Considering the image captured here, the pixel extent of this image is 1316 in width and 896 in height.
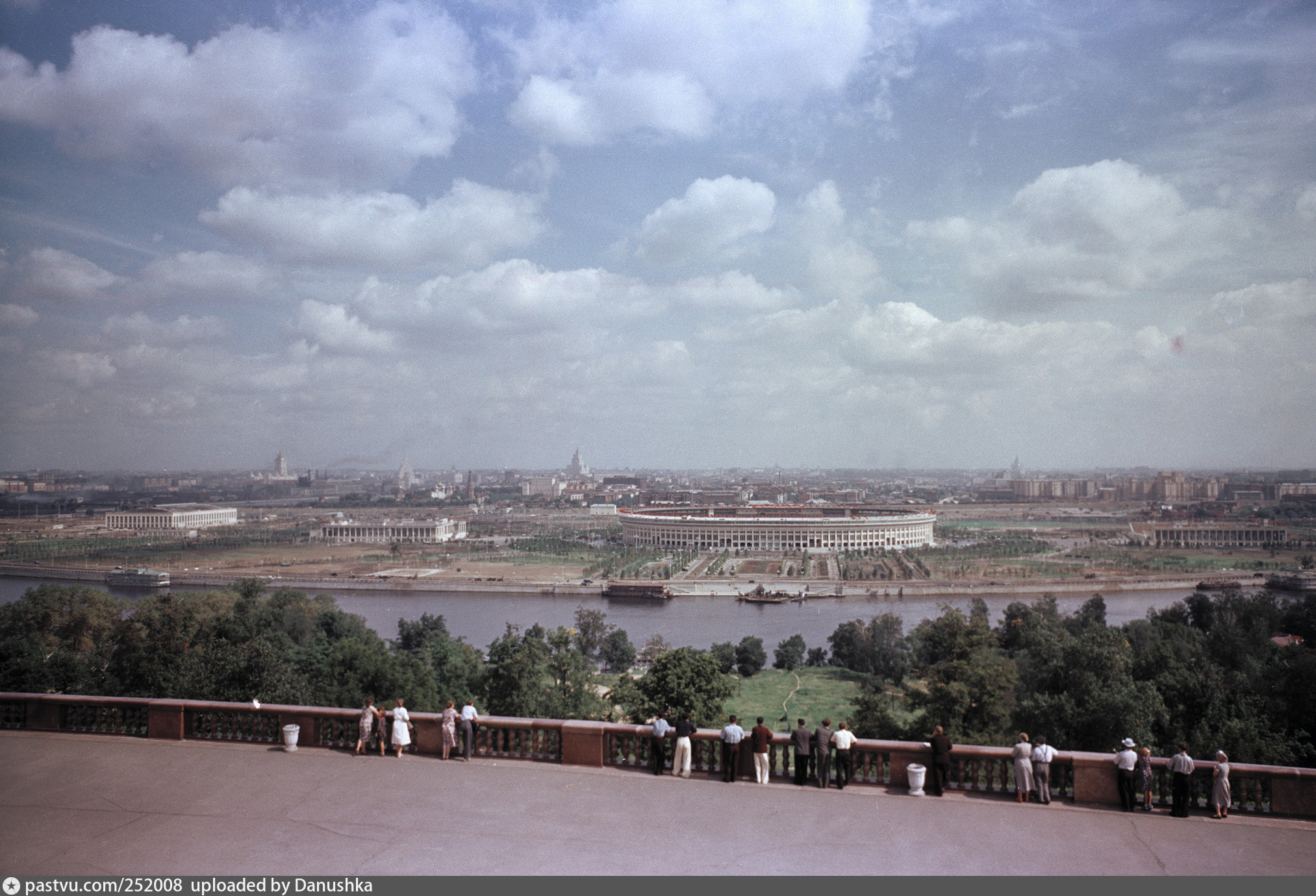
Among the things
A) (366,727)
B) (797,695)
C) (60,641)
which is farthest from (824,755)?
(60,641)

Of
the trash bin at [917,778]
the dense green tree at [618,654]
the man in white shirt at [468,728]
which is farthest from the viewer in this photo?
the dense green tree at [618,654]

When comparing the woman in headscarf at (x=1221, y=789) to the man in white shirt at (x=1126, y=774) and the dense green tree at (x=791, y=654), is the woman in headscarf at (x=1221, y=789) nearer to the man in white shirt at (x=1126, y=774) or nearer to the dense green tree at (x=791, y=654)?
the man in white shirt at (x=1126, y=774)

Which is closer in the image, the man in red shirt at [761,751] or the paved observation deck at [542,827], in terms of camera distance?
the paved observation deck at [542,827]

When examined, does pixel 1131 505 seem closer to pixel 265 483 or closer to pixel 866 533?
pixel 866 533

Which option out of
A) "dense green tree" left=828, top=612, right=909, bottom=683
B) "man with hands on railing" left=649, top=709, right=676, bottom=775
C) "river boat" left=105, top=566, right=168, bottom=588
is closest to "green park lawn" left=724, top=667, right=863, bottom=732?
"dense green tree" left=828, top=612, right=909, bottom=683

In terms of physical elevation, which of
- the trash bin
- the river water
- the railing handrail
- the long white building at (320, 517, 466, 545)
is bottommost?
the river water

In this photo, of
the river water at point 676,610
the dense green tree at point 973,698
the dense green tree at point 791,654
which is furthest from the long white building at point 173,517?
the dense green tree at point 973,698

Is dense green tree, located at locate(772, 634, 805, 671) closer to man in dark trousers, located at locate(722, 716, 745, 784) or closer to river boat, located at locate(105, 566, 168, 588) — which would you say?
man in dark trousers, located at locate(722, 716, 745, 784)
